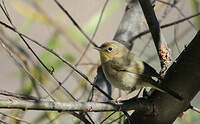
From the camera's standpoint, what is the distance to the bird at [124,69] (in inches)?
77.9

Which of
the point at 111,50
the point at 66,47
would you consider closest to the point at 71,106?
the point at 111,50

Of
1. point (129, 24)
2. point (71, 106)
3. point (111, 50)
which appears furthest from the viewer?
point (111, 50)

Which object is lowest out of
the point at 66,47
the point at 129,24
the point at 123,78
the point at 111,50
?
the point at 123,78

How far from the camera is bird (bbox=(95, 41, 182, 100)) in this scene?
1.98 meters

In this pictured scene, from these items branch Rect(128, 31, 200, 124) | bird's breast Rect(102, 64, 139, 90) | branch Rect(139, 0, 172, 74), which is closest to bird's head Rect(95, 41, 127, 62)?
bird's breast Rect(102, 64, 139, 90)

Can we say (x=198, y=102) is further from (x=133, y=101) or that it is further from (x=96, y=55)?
(x=96, y=55)

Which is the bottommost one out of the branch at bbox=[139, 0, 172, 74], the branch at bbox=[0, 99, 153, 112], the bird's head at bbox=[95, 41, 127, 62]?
the branch at bbox=[0, 99, 153, 112]

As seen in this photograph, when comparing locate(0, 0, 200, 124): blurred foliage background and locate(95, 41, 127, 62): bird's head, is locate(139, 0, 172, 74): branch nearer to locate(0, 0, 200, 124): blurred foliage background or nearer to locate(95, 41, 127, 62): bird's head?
locate(0, 0, 200, 124): blurred foliage background

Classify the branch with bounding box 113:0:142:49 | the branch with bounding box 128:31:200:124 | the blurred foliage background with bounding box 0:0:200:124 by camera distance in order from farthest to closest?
the branch with bounding box 113:0:142:49
the blurred foliage background with bounding box 0:0:200:124
the branch with bounding box 128:31:200:124

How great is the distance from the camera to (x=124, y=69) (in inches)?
83.7

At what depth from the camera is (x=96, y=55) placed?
167 inches

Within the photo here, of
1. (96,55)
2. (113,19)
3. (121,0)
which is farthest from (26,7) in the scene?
(113,19)

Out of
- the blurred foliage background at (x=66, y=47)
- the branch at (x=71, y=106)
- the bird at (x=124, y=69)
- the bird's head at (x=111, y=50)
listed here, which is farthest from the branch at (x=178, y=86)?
the bird's head at (x=111, y=50)

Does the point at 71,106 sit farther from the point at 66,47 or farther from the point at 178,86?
the point at 66,47
